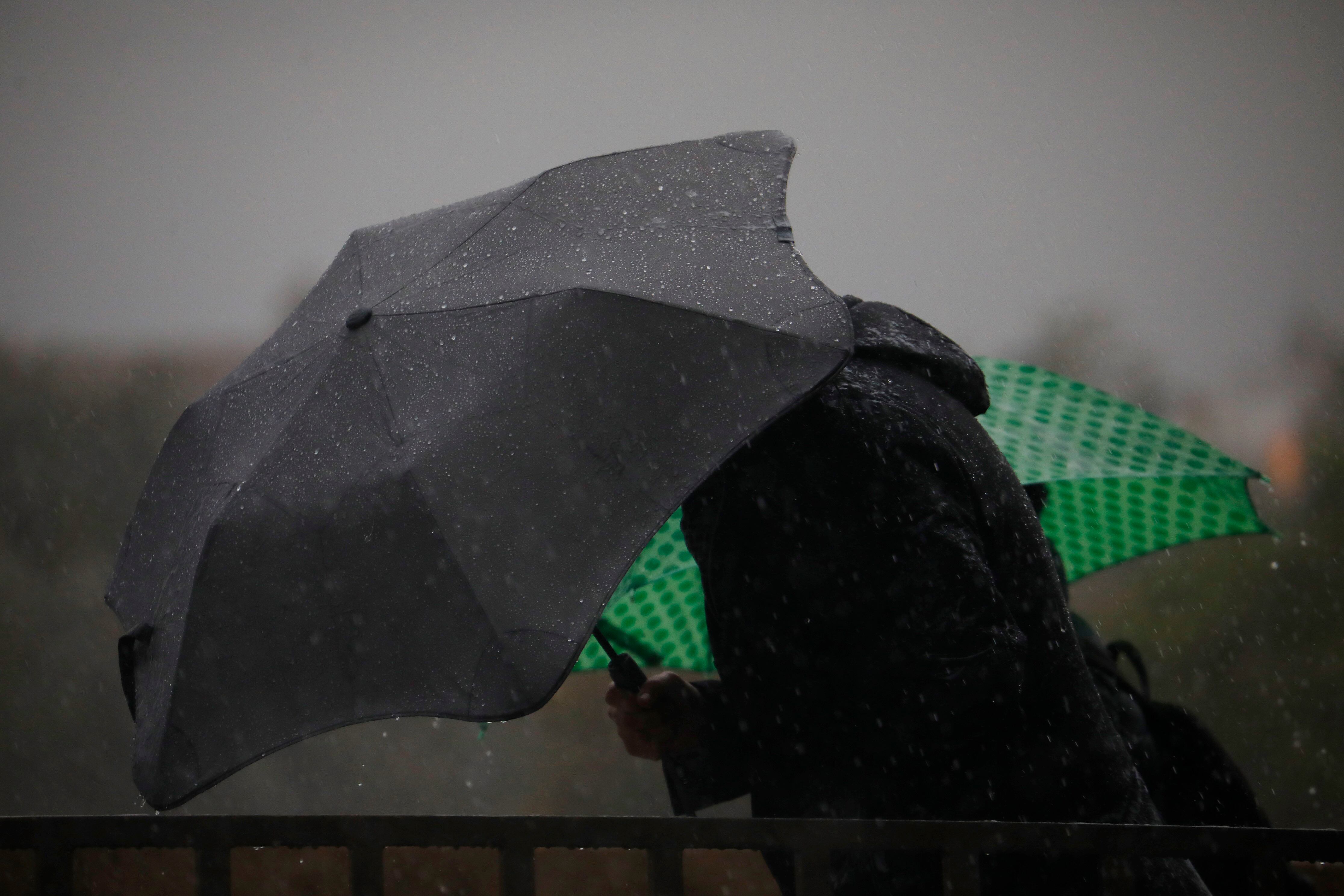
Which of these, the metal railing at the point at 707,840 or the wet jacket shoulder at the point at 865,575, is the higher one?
the wet jacket shoulder at the point at 865,575

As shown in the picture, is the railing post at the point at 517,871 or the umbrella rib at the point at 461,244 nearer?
the railing post at the point at 517,871

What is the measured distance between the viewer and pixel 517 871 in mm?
1103

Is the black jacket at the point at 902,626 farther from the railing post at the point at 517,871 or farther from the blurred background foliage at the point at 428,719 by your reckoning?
the blurred background foliage at the point at 428,719

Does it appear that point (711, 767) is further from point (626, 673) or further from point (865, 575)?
point (865, 575)

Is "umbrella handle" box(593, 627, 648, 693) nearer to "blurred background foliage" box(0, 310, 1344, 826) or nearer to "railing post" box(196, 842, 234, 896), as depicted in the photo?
"railing post" box(196, 842, 234, 896)

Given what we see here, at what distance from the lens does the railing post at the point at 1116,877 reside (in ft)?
3.48

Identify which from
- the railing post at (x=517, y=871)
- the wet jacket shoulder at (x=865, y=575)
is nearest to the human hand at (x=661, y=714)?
the wet jacket shoulder at (x=865, y=575)

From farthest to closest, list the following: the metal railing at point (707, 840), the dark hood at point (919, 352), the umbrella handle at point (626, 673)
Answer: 1. the umbrella handle at point (626, 673)
2. the dark hood at point (919, 352)
3. the metal railing at point (707, 840)

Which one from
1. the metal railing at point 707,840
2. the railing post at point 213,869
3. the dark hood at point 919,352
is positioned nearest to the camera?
the metal railing at point 707,840

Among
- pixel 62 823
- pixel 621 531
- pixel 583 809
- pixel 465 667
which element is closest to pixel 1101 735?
pixel 621 531

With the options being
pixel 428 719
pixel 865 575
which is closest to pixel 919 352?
pixel 865 575

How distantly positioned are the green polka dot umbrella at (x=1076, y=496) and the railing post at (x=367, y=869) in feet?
3.23

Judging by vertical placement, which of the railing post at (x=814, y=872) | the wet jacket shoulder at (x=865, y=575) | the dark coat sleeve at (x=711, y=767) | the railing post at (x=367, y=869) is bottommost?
the dark coat sleeve at (x=711, y=767)

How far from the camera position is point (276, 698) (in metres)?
1.11
